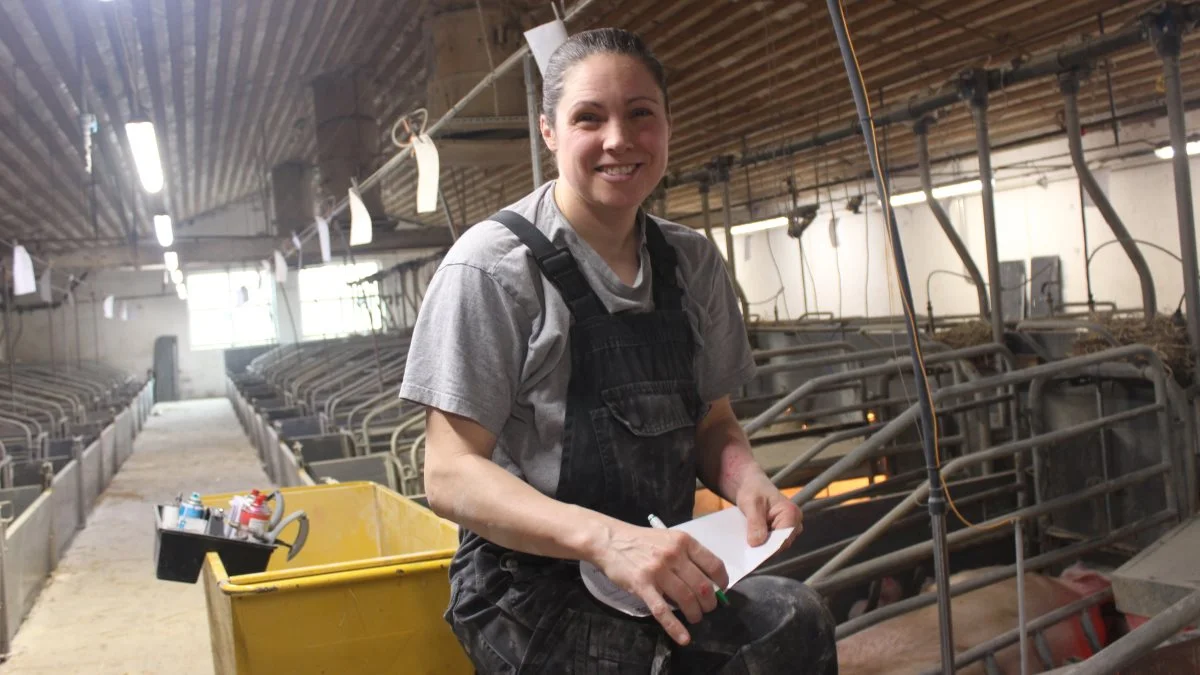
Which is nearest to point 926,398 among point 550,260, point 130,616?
point 550,260

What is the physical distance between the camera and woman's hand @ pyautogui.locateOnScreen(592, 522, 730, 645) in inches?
45.4

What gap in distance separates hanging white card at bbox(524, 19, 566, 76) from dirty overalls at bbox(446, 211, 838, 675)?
1365mm

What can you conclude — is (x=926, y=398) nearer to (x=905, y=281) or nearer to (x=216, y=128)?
(x=905, y=281)

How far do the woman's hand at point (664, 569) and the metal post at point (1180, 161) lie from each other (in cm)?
365

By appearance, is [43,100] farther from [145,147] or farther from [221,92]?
[145,147]

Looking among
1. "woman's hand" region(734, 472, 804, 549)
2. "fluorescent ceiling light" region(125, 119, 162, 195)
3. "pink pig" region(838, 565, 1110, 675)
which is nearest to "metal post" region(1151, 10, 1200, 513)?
"pink pig" region(838, 565, 1110, 675)

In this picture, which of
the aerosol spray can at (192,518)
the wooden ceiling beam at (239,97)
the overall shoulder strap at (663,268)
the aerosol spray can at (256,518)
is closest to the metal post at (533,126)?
the aerosol spray can at (256,518)

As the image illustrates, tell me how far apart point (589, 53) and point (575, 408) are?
52cm

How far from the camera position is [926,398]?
1603mm

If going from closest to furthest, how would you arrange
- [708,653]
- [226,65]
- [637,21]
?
[708,653] < [637,21] < [226,65]

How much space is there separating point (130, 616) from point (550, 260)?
5316mm

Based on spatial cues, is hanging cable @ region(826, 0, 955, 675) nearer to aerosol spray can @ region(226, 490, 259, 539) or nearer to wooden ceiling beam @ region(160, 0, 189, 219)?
aerosol spray can @ region(226, 490, 259, 539)

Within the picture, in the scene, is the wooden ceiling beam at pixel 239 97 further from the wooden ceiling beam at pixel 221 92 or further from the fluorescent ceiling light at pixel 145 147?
the fluorescent ceiling light at pixel 145 147

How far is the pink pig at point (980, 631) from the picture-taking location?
352cm
